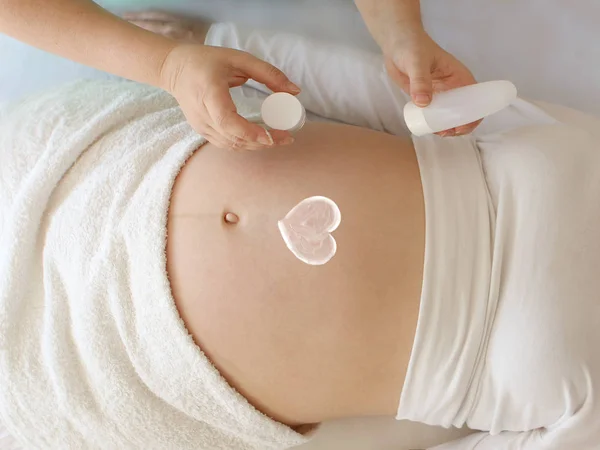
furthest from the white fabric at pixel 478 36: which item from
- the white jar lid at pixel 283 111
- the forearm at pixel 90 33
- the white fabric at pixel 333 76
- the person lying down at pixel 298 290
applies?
the white jar lid at pixel 283 111

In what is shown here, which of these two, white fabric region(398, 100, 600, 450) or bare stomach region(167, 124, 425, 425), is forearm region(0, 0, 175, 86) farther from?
white fabric region(398, 100, 600, 450)

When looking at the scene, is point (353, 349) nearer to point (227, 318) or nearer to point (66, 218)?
point (227, 318)

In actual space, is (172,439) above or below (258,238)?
below

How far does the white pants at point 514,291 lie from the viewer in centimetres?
68

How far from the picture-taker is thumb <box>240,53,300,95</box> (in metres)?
0.71

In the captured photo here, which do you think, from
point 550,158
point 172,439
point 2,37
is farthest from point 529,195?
point 2,37

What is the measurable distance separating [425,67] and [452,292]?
29 centimetres

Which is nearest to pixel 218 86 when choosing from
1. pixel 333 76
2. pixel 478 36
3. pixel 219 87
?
pixel 219 87

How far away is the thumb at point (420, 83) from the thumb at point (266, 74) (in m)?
0.15

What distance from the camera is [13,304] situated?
0.82 meters

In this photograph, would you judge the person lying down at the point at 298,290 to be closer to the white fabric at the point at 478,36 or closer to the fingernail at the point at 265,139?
the fingernail at the point at 265,139

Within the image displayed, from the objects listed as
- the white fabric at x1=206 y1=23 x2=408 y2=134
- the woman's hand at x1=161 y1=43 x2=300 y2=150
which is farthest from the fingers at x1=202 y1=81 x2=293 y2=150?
the white fabric at x1=206 y1=23 x2=408 y2=134

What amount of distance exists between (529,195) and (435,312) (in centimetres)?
19

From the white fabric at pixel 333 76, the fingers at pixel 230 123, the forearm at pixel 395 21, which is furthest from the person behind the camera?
the white fabric at pixel 333 76
